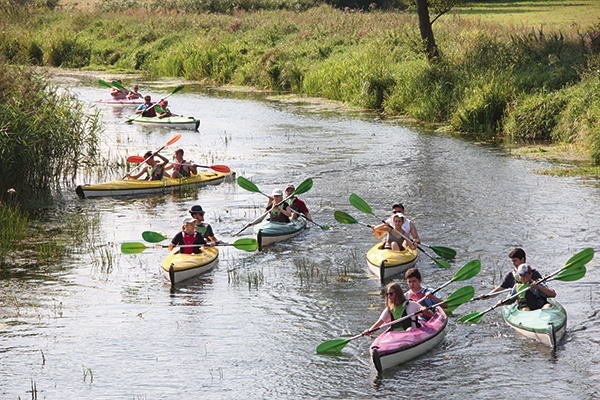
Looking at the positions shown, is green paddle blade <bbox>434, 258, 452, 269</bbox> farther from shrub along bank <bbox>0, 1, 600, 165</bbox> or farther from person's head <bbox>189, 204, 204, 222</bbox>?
shrub along bank <bbox>0, 1, 600, 165</bbox>

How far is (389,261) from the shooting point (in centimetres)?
1298

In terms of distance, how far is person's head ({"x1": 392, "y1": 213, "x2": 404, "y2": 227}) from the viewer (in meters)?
13.4

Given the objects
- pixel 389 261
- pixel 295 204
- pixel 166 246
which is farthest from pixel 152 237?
pixel 389 261

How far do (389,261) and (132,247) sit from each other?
3.74 metres

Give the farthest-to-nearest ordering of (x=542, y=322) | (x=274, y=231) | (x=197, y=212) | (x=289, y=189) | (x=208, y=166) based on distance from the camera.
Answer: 1. (x=208, y=166)
2. (x=289, y=189)
3. (x=274, y=231)
4. (x=197, y=212)
5. (x=542, y=322)

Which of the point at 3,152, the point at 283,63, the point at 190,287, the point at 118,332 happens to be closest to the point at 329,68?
the point at 283,63

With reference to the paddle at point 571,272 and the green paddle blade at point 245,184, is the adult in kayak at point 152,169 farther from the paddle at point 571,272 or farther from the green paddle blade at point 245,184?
the paddle at point 571,272

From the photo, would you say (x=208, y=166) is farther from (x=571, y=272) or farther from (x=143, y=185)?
(x=571, y=272)

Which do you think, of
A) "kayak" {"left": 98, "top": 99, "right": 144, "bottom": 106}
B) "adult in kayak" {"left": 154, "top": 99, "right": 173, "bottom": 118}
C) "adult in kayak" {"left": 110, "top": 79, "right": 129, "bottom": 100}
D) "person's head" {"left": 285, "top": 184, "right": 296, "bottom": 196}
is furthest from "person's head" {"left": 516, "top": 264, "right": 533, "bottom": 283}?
"adult in kayak" {"left": 110, "top": 79, "right": 129, "bottom": 100}

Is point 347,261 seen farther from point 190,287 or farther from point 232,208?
point 232,208

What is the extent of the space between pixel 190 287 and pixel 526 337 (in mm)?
4612

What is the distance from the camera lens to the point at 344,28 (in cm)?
3550

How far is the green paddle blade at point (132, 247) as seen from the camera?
13578 millimetres

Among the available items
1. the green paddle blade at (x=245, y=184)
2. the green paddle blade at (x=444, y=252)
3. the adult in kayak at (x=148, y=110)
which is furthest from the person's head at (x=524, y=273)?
the adult in kayak at (x=148, y=110)
